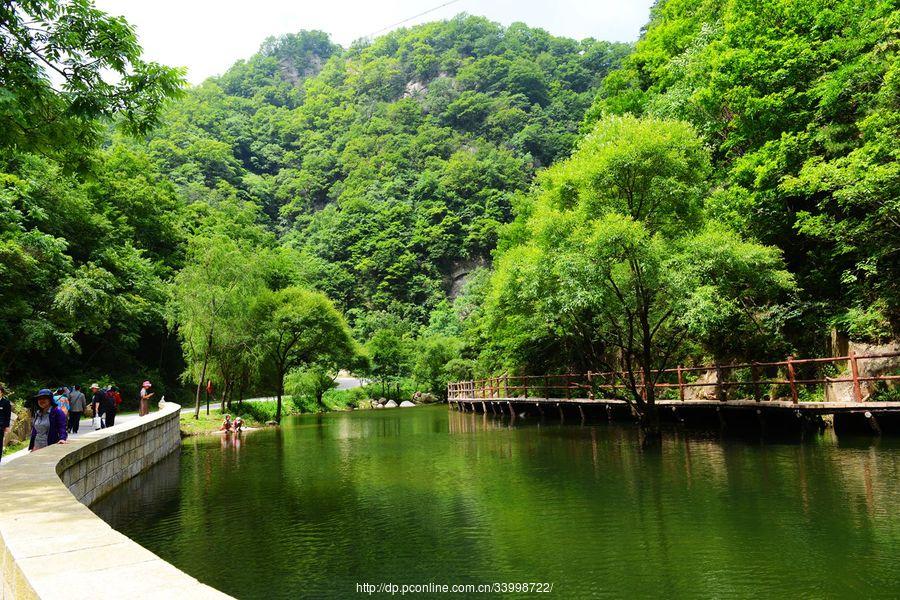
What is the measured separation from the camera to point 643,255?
15.4 meters

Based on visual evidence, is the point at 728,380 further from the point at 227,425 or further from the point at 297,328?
the point at 297,328

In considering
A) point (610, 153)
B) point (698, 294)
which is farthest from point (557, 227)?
point (698, 294)

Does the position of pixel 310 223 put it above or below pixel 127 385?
above

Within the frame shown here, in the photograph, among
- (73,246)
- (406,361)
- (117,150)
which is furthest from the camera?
(406,361)

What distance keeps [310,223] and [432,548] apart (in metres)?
91.9

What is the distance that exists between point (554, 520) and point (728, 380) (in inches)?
593

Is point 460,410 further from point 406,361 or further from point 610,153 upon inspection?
point 610,153

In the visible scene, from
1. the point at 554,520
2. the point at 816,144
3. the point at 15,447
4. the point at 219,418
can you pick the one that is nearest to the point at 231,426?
the point at 219,418

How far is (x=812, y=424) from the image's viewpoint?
1738 centimetres

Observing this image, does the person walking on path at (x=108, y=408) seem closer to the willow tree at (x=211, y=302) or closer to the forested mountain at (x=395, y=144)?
the willow tree at (x=211, y=302)

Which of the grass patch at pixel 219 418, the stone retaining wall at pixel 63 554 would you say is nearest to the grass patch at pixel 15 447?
the stone retaining wall at pixel 63 554

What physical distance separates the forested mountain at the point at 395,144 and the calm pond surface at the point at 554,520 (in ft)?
191

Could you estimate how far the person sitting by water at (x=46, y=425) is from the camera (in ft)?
33.9

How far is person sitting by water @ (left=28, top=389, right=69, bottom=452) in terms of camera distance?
33.9 ft
